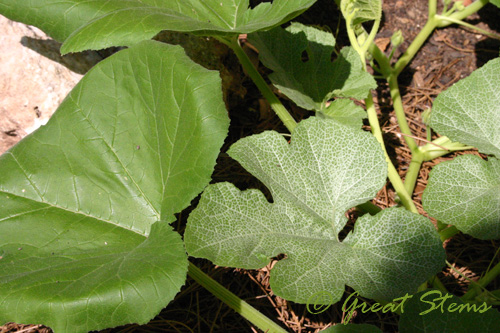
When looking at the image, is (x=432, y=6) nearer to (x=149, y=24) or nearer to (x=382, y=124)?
(x=382, y=124)

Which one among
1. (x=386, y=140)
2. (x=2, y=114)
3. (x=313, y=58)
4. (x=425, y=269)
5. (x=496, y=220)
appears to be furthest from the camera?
(x=386, y=140)

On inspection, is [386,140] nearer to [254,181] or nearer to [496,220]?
[254,181]

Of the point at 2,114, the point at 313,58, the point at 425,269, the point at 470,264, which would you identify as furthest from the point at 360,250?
the point at 2,114

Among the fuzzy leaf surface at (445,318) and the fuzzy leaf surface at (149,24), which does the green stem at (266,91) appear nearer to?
the fuzzy leaf surface at (149,24)

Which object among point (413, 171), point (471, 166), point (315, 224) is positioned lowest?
point (413, 171)

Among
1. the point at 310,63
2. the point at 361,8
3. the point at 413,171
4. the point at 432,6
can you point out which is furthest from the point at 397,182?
the point at 432,6

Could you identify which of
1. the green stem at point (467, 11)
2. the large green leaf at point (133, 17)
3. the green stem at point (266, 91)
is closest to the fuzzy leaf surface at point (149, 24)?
the large green leaf at point (133, 17)
